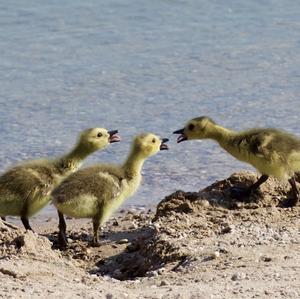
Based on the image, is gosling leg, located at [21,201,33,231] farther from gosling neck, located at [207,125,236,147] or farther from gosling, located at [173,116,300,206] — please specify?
gosling neck, located at [207,125,236,147]

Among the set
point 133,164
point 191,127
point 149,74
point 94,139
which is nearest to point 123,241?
point 133,164

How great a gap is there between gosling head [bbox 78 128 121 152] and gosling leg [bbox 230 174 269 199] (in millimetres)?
966

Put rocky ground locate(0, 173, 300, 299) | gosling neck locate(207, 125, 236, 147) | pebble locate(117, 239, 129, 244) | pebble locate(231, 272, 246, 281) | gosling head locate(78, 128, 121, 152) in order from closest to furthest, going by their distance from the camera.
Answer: rocky ground locate(0, 173, 300, 299) → pebble locate(231, 272, 246, 281) → pebble locate(117, 239, 129, 244) → gosling head locate(78, 128, 121, 152) → gosling neck locate(207, 125, 236, 147)

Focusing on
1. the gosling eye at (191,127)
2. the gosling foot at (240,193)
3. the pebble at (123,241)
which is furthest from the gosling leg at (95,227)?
the gosling eye at (191,127)

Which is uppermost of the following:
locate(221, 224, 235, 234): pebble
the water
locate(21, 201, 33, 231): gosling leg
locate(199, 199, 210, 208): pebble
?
locate(221, 224, 235, 234): pebble

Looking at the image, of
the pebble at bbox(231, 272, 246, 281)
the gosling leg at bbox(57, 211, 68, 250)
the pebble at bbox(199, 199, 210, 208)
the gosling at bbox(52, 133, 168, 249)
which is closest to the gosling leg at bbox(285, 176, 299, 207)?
the pebble at bbox(199, 199, 210, 208)

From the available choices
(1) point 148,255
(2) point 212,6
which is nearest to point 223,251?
(1) point 148,255

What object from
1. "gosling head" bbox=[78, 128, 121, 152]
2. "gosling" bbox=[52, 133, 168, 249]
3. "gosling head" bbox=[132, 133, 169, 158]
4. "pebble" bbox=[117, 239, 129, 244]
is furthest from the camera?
"gosling head" bbox=[78, 128, 121, 152]

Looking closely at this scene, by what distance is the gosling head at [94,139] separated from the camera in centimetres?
848

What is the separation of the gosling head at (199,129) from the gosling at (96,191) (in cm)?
74

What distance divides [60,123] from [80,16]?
408cm

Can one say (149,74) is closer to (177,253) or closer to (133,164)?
(133,164)

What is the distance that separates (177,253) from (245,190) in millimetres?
1406

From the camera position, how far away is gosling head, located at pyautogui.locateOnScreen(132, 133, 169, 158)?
831cm
